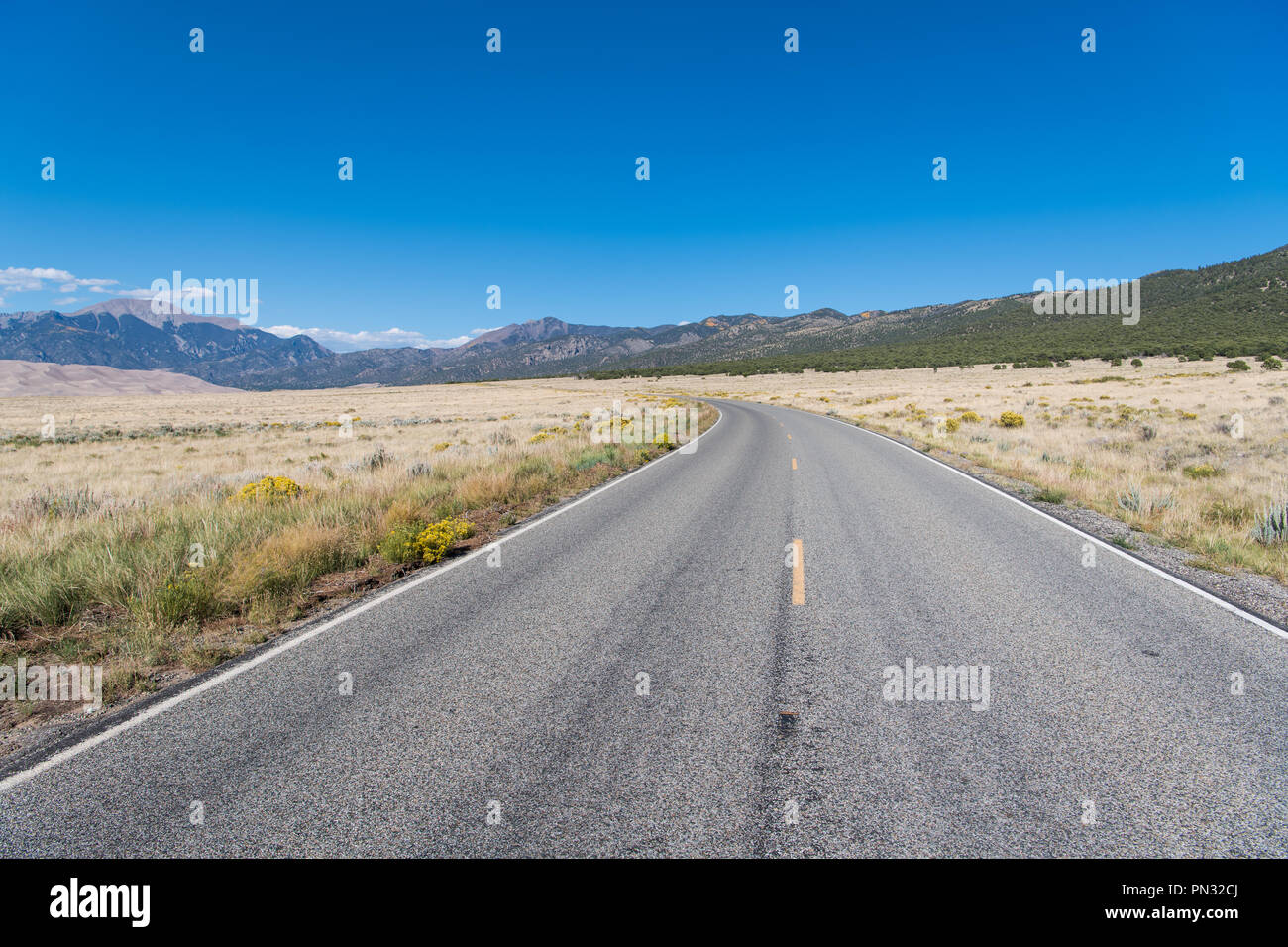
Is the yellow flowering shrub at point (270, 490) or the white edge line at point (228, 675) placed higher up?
the yellow flowering shrub at point (270, 490)

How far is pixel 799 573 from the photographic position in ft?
22.1

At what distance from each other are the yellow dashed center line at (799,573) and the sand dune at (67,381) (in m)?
181

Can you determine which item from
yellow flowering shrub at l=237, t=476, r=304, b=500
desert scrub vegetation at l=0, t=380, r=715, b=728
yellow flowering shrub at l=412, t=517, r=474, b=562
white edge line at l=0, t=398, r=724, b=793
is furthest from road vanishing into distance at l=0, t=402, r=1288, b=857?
yellow flowering shrub at l=237, t=476, r=304, b=500

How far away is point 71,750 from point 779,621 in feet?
16.8

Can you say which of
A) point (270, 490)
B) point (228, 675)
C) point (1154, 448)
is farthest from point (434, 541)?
point (1154, 448)

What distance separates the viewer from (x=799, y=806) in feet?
9.64

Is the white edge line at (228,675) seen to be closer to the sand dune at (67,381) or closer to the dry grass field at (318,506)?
the dry grass field at (318,506)

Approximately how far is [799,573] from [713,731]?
342cm

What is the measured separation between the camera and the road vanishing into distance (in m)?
2.82

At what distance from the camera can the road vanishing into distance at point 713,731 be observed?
2818 millimetres

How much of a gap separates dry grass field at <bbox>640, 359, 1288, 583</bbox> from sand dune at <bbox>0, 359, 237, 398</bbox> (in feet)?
594

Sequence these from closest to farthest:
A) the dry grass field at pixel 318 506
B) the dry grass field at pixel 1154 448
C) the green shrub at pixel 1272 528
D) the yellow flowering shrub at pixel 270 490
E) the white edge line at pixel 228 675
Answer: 1. the white edge line at pixel 228 675
2. the dry grass field at pixel 318 506
3. the green shrub at pixel 1272 528
4. the dry grass field at pixel 1154 448
5. the yellow flowering shrub at pixel 270 490

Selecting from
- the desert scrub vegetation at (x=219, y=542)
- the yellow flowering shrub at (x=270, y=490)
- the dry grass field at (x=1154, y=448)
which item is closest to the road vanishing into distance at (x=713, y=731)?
the desert scrub vegetation at (x=219, y=542)

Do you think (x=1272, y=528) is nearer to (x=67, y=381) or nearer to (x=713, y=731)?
(x=713, y=731)
